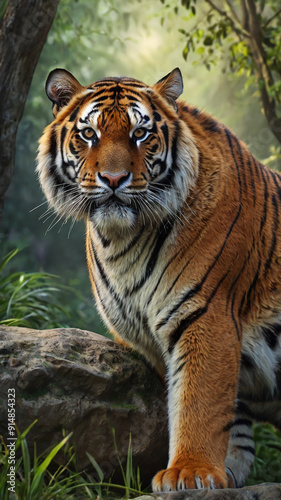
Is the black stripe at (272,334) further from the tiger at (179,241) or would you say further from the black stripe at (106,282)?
the black stripe at (106,282)

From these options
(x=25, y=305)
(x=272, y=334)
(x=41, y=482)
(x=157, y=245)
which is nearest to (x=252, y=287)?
(x=272, y=334)

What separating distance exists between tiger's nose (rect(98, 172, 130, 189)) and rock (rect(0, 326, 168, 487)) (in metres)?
0.81

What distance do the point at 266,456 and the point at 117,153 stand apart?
2.52m

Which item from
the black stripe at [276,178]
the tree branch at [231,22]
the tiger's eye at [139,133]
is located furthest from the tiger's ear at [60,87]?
the tree branch at [231,22]

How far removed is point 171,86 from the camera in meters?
2.87

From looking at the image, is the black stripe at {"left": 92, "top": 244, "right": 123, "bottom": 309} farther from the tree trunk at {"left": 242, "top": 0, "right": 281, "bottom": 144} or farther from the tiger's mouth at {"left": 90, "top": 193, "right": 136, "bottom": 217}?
the tree trunk at {"left": 242, "top": 0, "right": 281, "bottom": 144}

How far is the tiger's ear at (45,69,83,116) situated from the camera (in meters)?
2.85

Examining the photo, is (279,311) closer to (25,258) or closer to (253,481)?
(253,481)

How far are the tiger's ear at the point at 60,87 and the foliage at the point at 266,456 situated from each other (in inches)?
88.6

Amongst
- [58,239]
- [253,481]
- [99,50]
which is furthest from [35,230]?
[253,481]

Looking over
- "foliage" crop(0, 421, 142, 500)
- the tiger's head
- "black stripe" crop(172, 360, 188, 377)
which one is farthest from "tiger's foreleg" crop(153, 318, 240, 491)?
the tiger's head

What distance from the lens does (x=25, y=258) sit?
9.36m

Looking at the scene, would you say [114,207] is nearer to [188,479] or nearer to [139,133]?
[139,133]

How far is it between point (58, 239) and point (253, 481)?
7.89 meters
